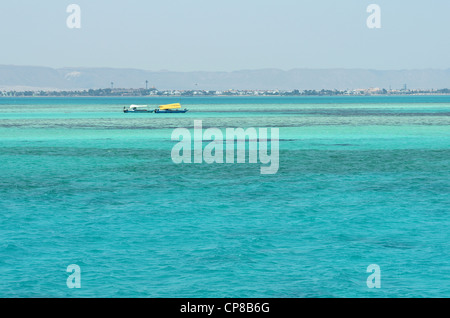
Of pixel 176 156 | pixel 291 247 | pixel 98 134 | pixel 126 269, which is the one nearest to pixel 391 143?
pixel 176 156

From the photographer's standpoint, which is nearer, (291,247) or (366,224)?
(291,247)

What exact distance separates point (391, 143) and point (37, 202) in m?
50.7

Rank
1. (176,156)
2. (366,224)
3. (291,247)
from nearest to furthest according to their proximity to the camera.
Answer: (291,247), (366,224), (176,156)

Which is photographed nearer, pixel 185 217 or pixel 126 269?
pixel 126 269

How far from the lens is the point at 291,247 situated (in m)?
28.7

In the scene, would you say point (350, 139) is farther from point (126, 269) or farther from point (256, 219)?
point (126, 269)

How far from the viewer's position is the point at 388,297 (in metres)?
22.9

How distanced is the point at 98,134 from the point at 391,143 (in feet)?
137

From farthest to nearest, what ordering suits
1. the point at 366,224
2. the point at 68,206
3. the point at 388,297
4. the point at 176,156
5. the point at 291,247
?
1. the point at 176,156
2. the point at 68,206
3. the point at 366,224
4. the point at 291,247
5. the point at 388,297

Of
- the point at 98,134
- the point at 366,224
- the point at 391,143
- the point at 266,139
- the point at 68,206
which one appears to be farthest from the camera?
the point at 98,134

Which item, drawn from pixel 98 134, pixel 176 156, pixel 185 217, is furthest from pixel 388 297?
pixel 98 134

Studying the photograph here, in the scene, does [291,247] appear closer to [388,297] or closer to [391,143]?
[388,297]
